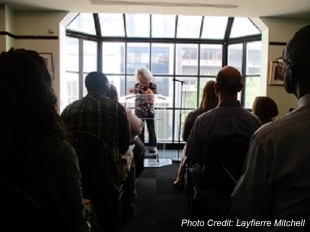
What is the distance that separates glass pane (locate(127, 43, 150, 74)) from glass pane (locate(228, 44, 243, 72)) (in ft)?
5.90

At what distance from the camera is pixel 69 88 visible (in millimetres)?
5527

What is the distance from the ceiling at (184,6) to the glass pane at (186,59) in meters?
1.18

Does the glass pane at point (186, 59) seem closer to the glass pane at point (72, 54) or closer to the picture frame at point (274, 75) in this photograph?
the picture frame at point (274, 75)

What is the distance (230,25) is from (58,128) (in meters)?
5.63

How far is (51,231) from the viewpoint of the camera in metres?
0.84

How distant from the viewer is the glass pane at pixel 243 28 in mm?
5686

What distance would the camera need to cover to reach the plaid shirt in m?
1.92

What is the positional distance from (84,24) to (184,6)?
7.37 feet

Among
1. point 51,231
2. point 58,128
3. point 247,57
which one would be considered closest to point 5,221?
point 51,231

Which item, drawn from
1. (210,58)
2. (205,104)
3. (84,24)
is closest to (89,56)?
(84,24)

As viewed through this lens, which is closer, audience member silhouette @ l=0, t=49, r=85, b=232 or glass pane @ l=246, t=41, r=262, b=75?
audience member silhouette @ l=0, t=49, r=85, b=232

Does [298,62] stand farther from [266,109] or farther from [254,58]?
[254,58]

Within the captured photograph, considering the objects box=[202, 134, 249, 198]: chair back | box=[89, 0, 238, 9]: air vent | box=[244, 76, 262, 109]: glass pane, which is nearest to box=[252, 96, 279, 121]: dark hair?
box=[202, 134, 249, 198]: chair back

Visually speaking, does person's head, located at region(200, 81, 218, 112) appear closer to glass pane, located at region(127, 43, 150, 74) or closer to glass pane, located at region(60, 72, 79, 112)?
glass pane, located at region(60, 72, 79, 112)
